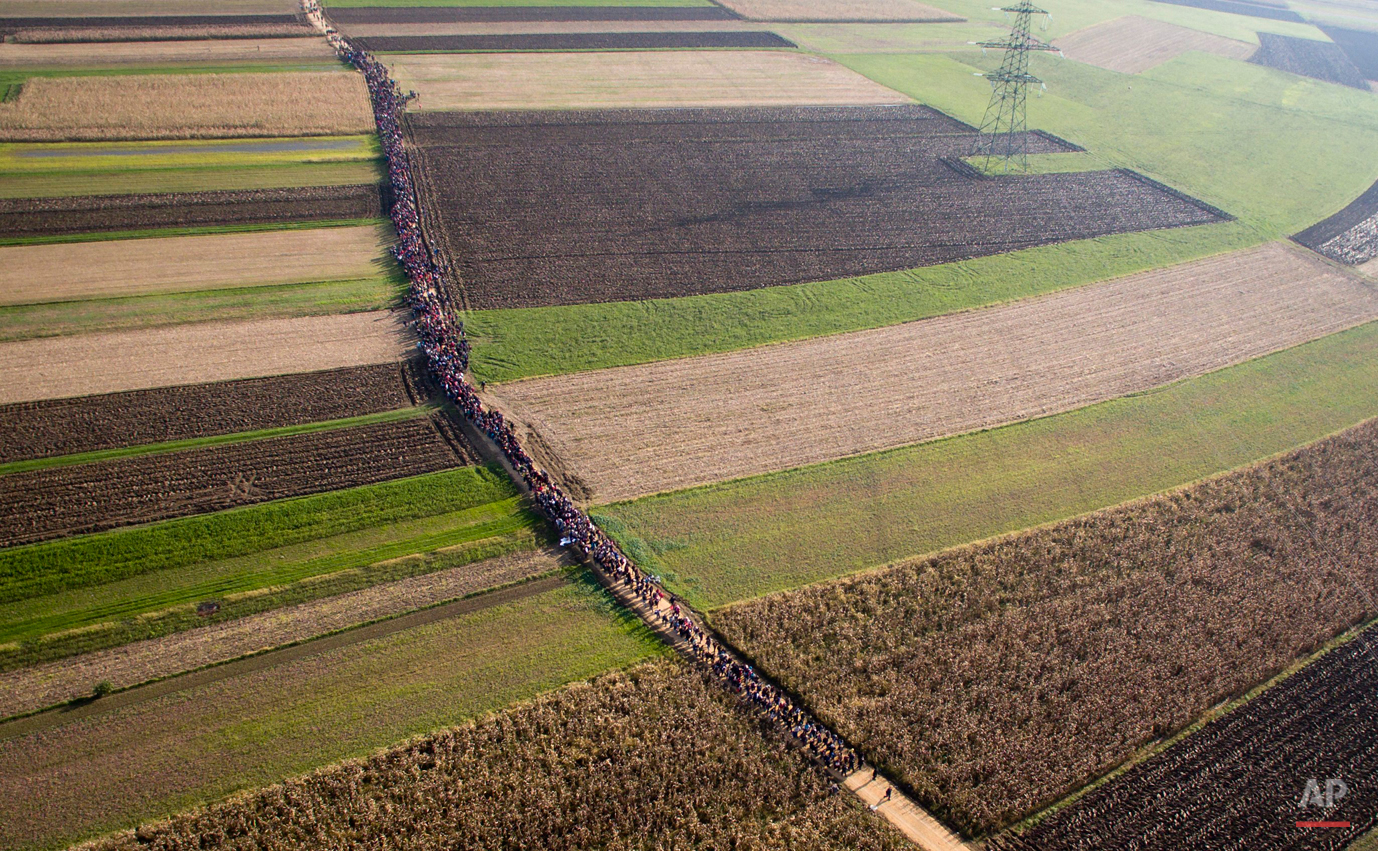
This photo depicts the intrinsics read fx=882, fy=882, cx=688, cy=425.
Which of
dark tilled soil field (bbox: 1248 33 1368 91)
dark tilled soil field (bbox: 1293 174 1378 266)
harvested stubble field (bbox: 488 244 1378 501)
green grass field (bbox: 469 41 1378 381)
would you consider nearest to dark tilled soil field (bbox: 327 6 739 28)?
green grass field (bbox: 469 41 1378 381)

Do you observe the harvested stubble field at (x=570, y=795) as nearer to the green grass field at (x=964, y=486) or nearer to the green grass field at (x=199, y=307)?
the green grass field at (x=964, y=486)

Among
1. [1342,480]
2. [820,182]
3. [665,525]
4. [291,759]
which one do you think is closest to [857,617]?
[665,525]

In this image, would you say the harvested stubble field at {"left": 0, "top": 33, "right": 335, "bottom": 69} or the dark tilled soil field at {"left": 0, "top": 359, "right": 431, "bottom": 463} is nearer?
the dark tilled soil field at {"left": 0, "top": 359, "right": 431, "bottom": 463}

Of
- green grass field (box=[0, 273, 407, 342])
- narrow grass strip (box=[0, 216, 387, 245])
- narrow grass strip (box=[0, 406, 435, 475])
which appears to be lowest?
narrow grass strip (box=[0, 406, 435, 475])

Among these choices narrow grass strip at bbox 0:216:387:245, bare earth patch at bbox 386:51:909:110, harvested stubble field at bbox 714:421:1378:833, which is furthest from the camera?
bare earth patch at bbox 386:51:909:110

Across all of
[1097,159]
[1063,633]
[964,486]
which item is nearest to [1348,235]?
[1097,159]

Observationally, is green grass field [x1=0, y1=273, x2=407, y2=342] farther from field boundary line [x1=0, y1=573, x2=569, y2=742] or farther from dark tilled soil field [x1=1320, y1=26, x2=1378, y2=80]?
dark tilled soil field [x1=1320, y1=26, x2=1378, y2=80]

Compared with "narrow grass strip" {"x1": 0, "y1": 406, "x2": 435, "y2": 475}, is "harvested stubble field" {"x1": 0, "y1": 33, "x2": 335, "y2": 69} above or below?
above

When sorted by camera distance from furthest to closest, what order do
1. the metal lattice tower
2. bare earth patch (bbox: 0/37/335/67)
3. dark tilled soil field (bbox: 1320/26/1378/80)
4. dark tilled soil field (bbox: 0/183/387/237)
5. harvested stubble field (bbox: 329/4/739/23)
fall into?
dark tilled soil field (bbox: 1320/26/1378/80)
harvested stubble field (bbox: 329/4/739/23)
bare earth patch (bbox: 0/37/335/67)
the metal lattice tower
dark tilled soil field (bbox: 0/183/387/237)
